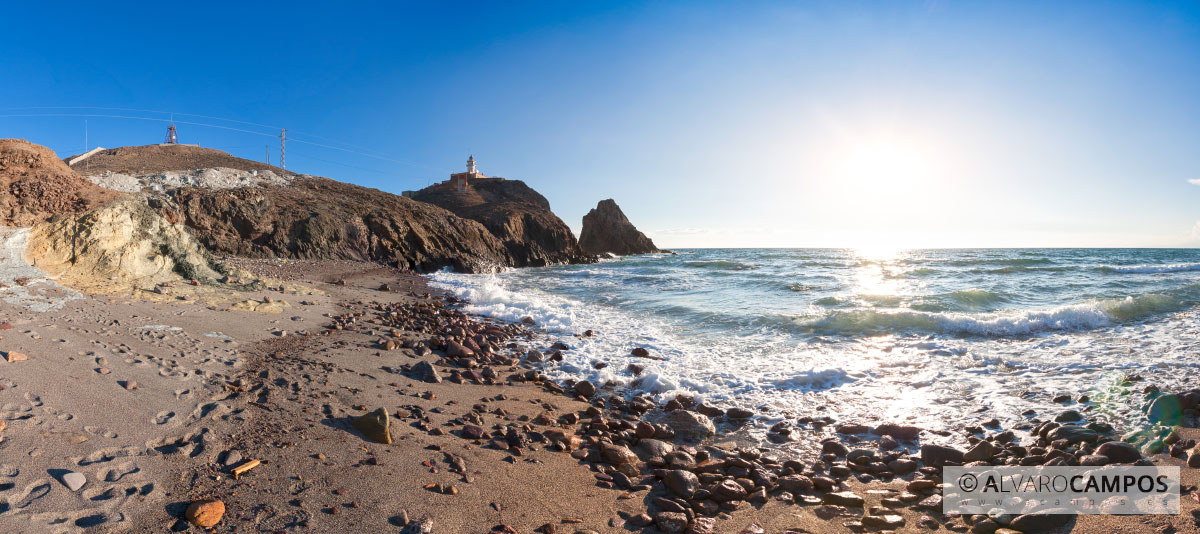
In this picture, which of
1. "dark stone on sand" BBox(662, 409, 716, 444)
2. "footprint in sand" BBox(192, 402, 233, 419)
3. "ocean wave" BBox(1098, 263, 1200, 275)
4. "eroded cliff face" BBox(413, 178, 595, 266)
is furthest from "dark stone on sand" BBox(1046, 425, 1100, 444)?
"eroded cliff face" BBox(413, 178, 595, 266)

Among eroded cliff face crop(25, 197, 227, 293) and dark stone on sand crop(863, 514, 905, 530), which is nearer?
dark stone on sand crop(863, 514, 905, 530)

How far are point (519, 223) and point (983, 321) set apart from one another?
3701 cm

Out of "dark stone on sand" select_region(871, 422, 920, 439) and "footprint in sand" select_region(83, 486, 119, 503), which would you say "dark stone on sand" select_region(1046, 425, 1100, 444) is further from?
"footprint in sand" select_region(83, 486, 119, 503)

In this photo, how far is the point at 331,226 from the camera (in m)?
24.4

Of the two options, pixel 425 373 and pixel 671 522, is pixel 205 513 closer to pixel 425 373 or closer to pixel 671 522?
pixel 671 522

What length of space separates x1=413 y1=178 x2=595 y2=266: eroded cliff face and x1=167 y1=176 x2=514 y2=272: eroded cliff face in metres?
5.69

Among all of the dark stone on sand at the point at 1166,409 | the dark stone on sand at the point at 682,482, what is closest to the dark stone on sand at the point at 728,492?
the dark stone on sand at the point at 682,482

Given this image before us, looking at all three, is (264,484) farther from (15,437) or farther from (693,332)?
(693,332)

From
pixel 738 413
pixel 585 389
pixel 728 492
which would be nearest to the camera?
pixel 728 492

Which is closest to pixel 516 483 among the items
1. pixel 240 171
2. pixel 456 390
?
pixel 456 390

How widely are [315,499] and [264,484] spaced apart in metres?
0.37

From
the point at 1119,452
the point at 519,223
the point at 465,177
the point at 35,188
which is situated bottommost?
the point at 1119,452

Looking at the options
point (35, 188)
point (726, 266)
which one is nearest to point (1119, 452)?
point (35, 188)

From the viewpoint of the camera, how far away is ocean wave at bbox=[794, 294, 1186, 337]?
9.35 metres
